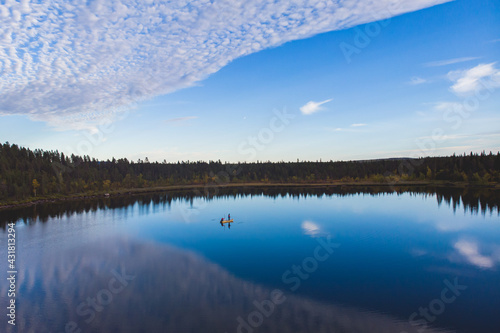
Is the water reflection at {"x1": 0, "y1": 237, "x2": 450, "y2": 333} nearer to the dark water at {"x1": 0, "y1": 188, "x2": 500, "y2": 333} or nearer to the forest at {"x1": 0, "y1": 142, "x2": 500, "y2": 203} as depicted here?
the dark water at {"x1": 0, "y1": 188, "x2": 500, "y2": 333}

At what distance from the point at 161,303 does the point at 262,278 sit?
410 inches

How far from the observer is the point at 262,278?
98.6ft

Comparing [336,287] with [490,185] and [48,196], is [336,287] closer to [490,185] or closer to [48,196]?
[48,196]

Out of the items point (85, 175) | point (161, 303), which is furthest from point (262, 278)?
point (85, 175)

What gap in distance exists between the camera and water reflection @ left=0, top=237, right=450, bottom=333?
20688 mm

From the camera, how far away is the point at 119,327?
21.0 meters

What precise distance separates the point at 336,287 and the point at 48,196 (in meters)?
130

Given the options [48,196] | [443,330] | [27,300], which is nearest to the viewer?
[443,330]

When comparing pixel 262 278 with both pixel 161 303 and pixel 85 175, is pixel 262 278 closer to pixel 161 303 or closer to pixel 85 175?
pixel 161 303

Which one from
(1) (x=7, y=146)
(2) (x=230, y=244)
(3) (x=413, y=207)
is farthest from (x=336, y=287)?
(1) (x=7, y=146)

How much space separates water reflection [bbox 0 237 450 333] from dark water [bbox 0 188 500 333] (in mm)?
116

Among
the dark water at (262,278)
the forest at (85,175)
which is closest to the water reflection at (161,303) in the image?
the dark water at (262,278)

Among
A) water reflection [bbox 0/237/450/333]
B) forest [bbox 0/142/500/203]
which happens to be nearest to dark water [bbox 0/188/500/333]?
Result: water reflection [bbox 0/237/450/333]

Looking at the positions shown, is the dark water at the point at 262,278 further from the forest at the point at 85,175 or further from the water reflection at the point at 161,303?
the forest at the point at 85,175
